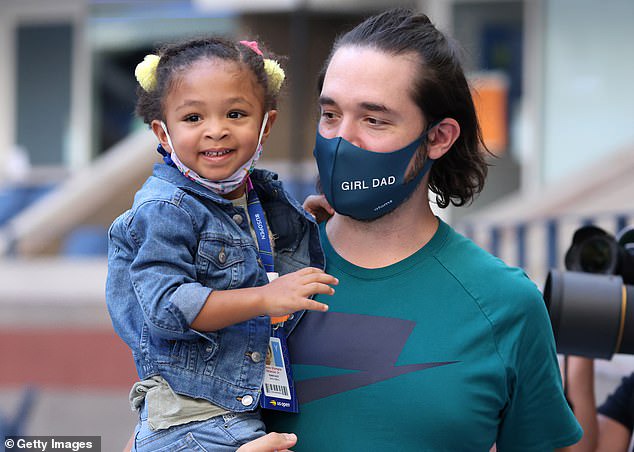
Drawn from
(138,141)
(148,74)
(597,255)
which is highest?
(138,141)

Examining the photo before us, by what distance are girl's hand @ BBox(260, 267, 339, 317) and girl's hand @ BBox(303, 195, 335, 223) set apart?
603mm

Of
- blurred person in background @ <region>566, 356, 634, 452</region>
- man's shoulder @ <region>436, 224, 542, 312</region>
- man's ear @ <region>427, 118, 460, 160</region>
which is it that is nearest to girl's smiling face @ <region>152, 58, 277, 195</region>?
man's ear @ <region>427, 118, 460, 160</region>

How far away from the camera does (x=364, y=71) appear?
230 centimetres

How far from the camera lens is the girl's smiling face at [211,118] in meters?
2.27

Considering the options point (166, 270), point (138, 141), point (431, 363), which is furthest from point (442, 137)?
point (138, 141)

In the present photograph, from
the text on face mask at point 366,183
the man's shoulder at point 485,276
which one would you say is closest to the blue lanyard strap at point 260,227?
the text on face mask at point 366,183

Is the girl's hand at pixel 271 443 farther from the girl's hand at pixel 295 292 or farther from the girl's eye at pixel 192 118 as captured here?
the girl's eye at pixel 192 118

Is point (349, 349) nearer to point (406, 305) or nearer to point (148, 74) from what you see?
point (406, 305)

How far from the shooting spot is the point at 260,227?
2404mm

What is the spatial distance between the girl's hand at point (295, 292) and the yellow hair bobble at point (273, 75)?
0.62m

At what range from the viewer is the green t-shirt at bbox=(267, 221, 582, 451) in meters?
2.18

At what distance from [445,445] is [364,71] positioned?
945mm

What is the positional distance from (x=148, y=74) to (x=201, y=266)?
563 millimetres

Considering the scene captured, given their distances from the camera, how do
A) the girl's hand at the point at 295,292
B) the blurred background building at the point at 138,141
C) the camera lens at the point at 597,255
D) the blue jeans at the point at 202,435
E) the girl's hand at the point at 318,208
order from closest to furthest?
the girl's hand at the point at 295,292 < the blue jeans at the point at 202,435 < the girl's hand at the point at 318,208 < the camera lens at the point at 597,255 < the blurred background building at the point at 138,141
